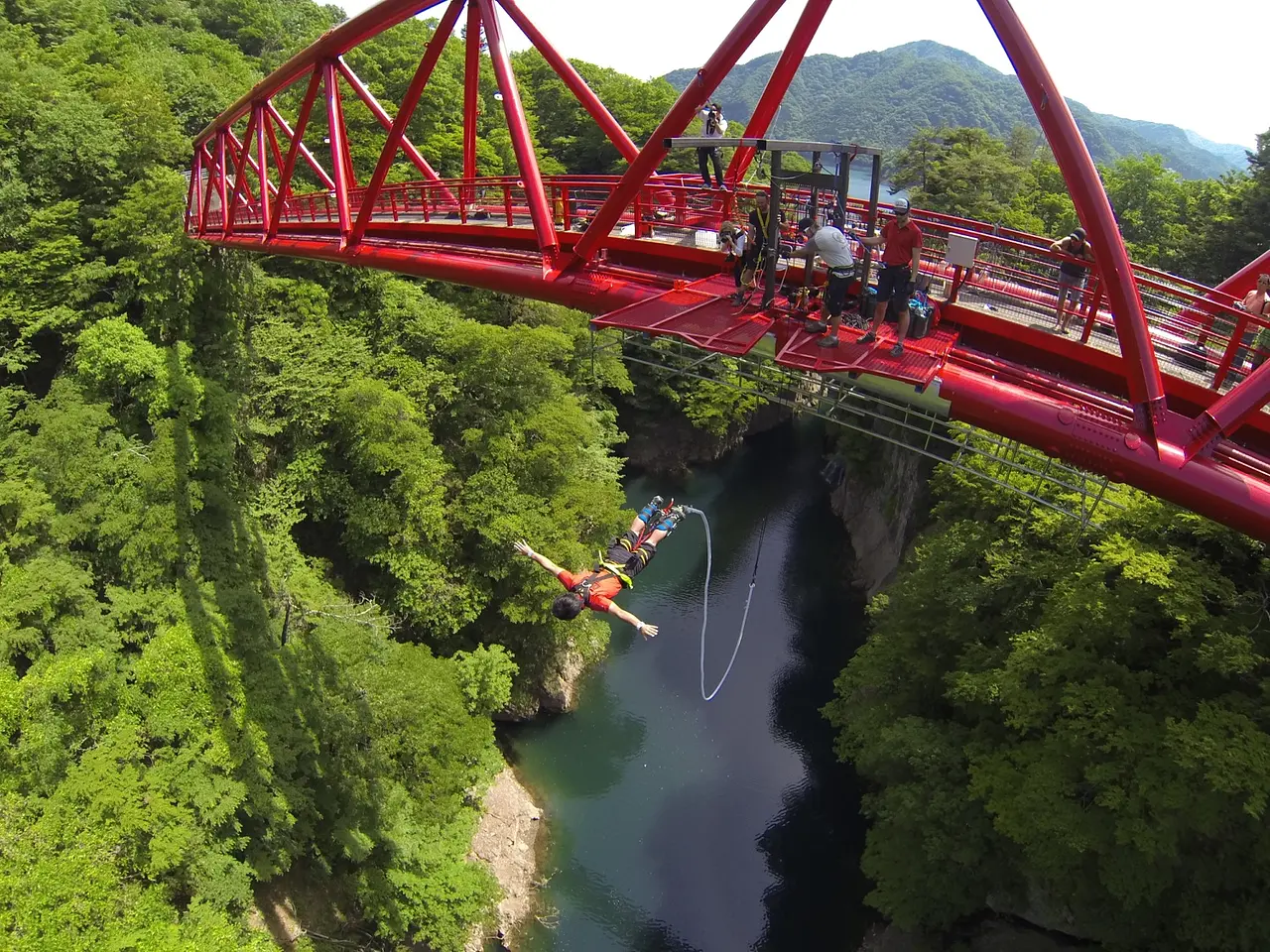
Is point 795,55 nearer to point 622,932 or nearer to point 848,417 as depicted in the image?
point 622,932

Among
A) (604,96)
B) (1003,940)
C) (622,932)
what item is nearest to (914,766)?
(1003,940)

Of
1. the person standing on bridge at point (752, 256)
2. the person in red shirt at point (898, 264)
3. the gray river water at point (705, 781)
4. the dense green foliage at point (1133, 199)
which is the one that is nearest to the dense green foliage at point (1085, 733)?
the gray river water at point (705, 781)

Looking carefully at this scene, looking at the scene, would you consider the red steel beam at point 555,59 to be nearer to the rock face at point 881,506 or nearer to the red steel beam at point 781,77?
the red steel beam at point 781,77

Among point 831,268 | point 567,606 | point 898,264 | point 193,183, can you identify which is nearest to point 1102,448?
point 898,264

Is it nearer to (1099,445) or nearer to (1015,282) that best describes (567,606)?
(1099,445)

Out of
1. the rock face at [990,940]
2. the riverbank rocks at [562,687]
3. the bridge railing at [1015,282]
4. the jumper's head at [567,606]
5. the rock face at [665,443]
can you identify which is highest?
the bridge railing at [1015,282]

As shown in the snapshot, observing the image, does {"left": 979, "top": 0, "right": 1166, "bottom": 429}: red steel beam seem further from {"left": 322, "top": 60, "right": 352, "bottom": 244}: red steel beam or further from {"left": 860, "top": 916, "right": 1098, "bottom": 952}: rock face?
{"left": 860, "top": 916, "right": 1098, "bottom": 952}: rock face

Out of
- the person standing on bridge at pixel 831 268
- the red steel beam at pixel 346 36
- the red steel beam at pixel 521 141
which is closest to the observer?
the person standing on bridge at pixel 831 268
